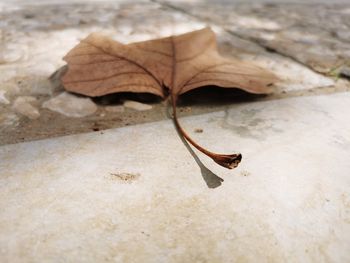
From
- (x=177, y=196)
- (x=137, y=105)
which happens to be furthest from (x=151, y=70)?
(x=177, y=196)

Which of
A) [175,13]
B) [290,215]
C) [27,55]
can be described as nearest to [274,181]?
[290,215]

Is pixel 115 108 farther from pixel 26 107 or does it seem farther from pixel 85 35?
pixel 85 35

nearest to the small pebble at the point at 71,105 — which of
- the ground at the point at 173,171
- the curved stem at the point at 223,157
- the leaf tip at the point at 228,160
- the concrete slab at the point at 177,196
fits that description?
the ground at the point at 173,171

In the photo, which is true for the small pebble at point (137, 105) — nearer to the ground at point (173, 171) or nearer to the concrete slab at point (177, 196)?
the ground at point (173, 171)

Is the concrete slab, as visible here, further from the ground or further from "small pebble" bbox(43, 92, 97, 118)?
"small pebble" bbox(43, 92, 97, 118)

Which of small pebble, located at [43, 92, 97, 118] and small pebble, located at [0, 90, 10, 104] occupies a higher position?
small pebble, located at [43, 92, 97, 118]

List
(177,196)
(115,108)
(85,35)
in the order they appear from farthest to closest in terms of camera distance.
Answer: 1. (85,35)
2. (115,108)
3. (177,196)

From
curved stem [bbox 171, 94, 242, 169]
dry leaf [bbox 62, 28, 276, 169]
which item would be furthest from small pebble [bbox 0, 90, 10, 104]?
curved stem [bbox 171, 94, 242, 169]
